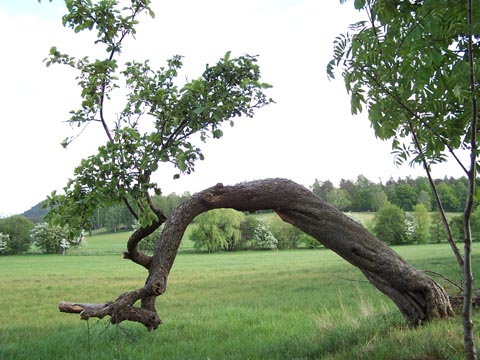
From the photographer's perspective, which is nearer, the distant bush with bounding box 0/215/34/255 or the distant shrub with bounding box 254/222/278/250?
the distant bush with bounding box 0/215/34/255

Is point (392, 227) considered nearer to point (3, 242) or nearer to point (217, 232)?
point (217, 232)

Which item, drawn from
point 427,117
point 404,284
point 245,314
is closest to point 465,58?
point 427,117

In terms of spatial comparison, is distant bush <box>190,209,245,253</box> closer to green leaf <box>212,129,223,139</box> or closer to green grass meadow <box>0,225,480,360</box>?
green grass meadow <box>0,225,480,360</box>

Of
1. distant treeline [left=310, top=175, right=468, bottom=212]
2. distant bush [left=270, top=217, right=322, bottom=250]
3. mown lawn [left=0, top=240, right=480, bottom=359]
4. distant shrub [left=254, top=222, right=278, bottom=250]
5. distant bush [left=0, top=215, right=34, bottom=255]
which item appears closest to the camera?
mown lawn [left=0, top=240, right=480, bottom=359]

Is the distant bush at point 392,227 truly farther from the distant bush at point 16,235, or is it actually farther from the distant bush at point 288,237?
the distant bush at point 16,235

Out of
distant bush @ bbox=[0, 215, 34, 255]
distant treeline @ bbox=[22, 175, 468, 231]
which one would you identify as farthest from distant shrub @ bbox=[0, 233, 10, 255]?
distant treeline @ bbox=[22, 175, 468, 231]

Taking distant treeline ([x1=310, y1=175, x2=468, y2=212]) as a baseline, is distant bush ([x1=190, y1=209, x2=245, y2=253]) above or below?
below

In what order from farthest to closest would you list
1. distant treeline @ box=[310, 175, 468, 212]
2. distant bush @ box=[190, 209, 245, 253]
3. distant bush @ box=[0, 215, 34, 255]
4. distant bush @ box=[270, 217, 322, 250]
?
distant treeline @ box=[310, 175, 468, 212]
distant bush @ box=[270, 217, 322, 250]
distant bush @ box=[0, 215, 34, 255]
distant bush @ box=[190, 209, 245, 253]

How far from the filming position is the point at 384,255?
6.95 meters

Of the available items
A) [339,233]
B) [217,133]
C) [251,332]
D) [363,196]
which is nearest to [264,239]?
[363,196]

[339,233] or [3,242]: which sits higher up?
[339,233]

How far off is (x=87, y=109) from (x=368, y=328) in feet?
18.3

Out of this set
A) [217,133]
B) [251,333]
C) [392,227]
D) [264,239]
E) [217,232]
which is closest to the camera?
[217,133]

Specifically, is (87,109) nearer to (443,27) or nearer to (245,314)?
(443,27)
